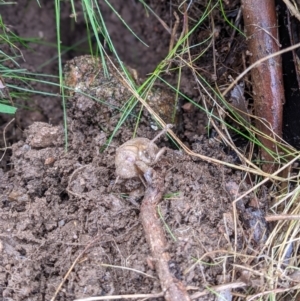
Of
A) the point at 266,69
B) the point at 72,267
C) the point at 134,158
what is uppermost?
the point at 266,69

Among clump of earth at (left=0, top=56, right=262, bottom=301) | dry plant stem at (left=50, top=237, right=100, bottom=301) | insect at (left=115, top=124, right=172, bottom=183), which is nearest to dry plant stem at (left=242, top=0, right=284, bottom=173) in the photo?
clump of earth at (left=0, top=56, right=262, bottom=301)

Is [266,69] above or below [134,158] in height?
above

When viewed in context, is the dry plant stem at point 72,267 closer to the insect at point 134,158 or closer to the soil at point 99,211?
the soil at point 99,211

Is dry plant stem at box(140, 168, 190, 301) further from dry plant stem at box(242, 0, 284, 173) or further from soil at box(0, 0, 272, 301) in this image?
dry plant stem at box(242, 0, 284, 173)

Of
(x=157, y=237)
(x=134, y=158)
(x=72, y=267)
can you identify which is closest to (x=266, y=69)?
(x=134, y=158)

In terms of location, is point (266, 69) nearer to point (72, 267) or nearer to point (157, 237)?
point (157, 237)

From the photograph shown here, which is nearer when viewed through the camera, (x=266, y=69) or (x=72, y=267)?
(x=72, y=267)

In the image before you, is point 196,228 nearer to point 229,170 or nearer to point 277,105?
point 229,170
